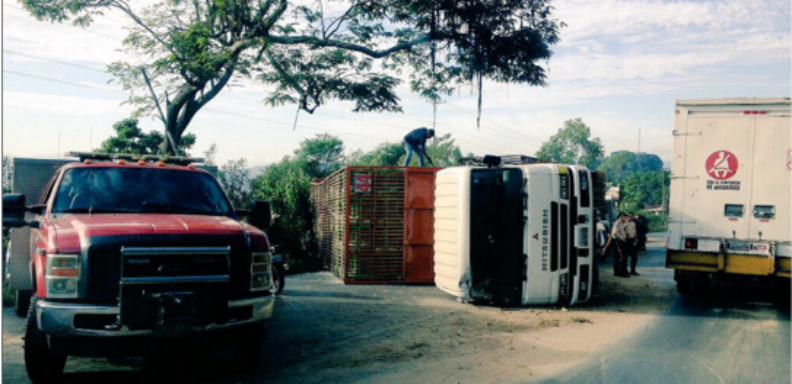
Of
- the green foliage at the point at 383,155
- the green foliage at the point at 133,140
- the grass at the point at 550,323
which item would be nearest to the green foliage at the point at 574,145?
the green foliage at the point at 383,155

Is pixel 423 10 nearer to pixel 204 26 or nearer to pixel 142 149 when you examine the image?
pixel 204 26

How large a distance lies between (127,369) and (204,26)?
35.8 feet

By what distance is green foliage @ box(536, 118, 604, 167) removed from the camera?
3031 inches

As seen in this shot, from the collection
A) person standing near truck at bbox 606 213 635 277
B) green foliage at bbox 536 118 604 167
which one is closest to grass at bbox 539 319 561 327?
person standing near truck at bbox 606 213 635 277

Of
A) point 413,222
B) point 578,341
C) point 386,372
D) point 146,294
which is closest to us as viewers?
point 146,294

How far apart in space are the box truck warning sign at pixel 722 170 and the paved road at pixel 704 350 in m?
2.14

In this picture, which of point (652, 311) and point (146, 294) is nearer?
point (146, 294)

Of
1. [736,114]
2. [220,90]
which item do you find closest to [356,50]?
[220,90]

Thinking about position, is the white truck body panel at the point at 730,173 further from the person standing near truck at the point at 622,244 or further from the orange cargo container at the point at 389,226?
the person standing near truck at the point at 622,244

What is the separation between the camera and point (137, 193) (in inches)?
266

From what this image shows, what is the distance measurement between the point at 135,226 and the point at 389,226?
27.5 feet

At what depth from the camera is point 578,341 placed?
8.35m

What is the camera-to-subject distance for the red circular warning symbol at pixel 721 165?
1120cm

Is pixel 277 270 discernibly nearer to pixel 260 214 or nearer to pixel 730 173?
pixel 260 214
